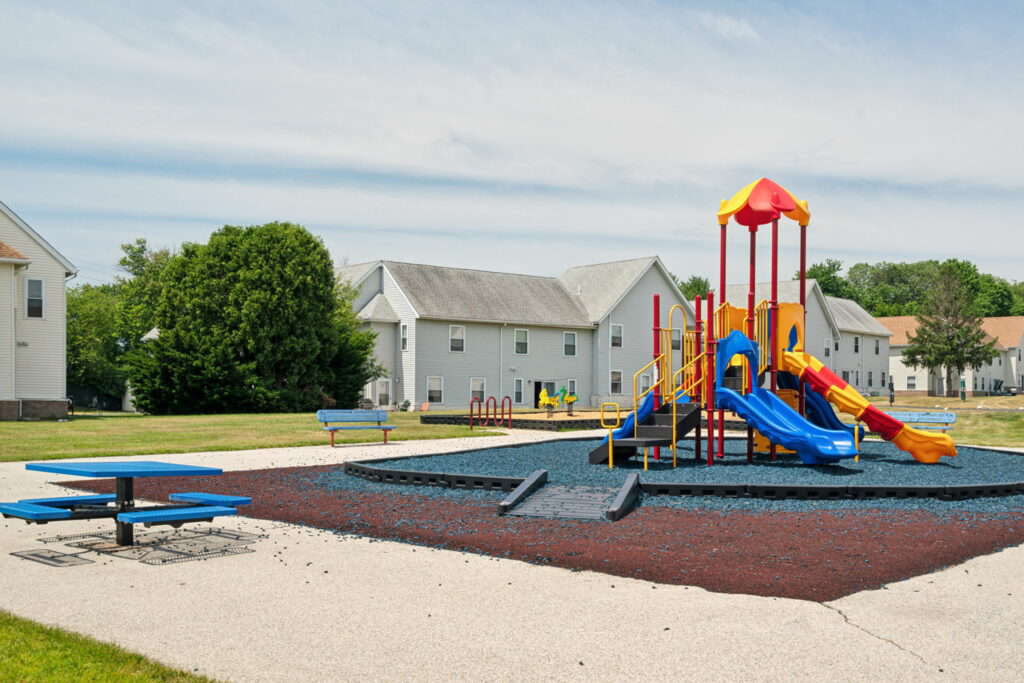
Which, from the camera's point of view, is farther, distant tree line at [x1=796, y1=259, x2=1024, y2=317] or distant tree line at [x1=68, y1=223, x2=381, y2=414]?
distant tree line at [x1=796, y1=259, x2=1024, y2=317]

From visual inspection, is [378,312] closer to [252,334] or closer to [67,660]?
[252,334]

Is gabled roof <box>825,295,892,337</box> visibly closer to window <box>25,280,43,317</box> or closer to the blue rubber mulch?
the blue rubber mulch

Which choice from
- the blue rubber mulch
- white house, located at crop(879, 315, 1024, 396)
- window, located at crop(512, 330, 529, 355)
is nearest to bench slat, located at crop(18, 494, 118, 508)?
the blue rubber mulch

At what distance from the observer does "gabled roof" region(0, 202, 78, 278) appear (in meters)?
36.9

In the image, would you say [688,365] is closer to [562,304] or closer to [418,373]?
[418,373]

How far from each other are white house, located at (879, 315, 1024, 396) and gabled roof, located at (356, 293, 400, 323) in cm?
5092

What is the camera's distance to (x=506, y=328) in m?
52.9

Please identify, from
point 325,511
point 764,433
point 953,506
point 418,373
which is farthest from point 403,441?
point 418,373

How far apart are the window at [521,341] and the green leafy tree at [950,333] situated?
4070cm

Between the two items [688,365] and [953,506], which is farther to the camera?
Answer: [688,365]

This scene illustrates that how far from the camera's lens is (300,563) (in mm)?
8805

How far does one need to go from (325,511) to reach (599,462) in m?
6.49

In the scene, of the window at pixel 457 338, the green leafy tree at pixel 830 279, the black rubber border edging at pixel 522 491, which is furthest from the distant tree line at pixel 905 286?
the black rubber border edging at pixel 522 491

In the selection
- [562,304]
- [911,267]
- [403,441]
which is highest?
[911,267]
